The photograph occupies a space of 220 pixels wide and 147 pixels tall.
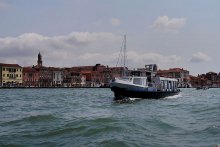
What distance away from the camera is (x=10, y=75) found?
151750mm

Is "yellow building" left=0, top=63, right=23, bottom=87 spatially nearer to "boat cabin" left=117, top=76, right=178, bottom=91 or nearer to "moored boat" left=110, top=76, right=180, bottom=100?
"boat cabin" left=117, top=76, right=178, bottom=91

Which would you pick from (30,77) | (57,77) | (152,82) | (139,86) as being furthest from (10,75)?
(139,86)

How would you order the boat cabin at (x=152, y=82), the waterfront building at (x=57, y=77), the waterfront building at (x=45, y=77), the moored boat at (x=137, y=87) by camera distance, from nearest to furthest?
the moored boat at (x=137, y=87), the boat cabin at (x=152, y=82), the waterfront building at (x=45, y=77), the waterfront building at (x=57, y=77)

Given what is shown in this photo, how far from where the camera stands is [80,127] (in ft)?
58.7

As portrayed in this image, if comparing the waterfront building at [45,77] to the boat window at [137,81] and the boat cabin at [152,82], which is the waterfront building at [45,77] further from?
the boat window at [137,81]

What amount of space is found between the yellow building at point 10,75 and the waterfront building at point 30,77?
450cm

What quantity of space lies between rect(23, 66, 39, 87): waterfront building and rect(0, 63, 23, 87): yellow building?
14.8ft

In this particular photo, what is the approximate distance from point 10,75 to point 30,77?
12497mm

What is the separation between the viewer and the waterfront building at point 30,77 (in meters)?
160

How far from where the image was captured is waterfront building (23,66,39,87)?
6319 inches

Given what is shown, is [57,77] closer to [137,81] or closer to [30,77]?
[30,77]

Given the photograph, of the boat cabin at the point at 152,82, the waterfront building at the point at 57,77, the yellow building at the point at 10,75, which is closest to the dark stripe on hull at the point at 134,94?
the boat cabin at the point at 152,82

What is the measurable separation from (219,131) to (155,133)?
2.63 metres

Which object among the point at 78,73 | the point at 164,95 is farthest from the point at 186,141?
the point at 78,73
